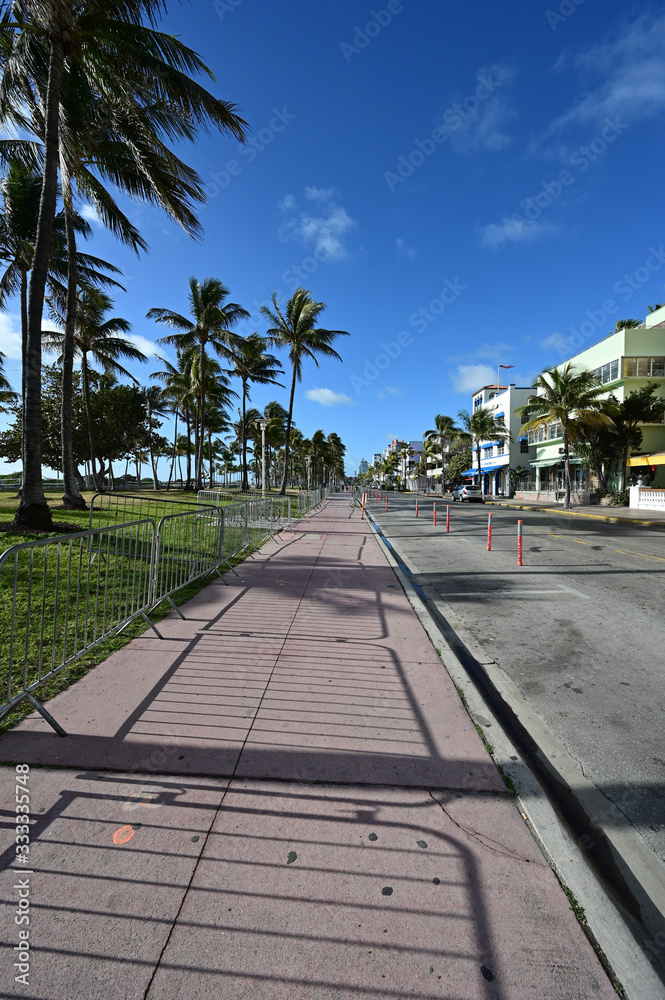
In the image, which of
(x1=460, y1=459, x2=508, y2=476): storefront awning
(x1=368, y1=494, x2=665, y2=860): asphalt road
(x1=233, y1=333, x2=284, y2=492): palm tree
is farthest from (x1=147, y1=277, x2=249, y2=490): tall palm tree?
(x1=460, y1=459, x2=508, y2=476): storefront awning

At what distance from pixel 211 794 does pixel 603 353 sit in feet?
130

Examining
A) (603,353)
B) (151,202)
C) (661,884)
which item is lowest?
(661,884)

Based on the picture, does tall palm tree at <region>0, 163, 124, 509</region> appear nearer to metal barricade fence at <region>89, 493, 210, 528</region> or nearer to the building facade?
metal barricade fence at <region>89, 493, 210, 528</region>

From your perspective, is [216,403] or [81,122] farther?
[216,403]

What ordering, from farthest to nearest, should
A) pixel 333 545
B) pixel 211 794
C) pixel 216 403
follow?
pixel 216 403, pixel 333 545, pixel 211 794

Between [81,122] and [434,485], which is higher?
[81,122]

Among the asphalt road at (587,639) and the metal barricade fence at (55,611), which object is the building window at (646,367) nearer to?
the asphalt road at (587,639)

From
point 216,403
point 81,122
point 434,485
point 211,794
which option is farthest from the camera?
point 434,485


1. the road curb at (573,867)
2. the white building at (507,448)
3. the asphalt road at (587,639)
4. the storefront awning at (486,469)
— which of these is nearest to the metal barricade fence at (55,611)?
the road curb at (573,867)

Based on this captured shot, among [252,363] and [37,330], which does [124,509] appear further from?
[252,363]

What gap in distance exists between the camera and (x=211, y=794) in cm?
251

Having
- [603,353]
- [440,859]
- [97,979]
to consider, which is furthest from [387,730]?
[603,353]

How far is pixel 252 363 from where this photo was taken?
34.3 meters

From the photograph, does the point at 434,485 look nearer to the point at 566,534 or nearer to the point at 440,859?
the point at 566,534
